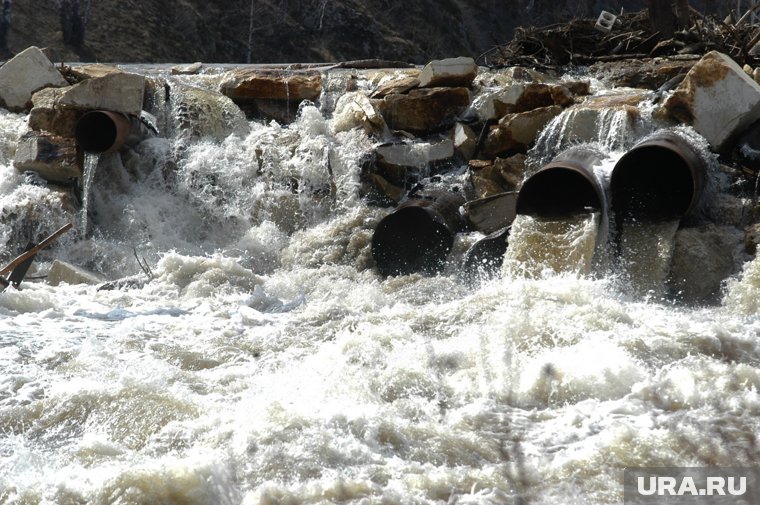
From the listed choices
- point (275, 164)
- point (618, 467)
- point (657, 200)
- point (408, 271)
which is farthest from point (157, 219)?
point (618, 467)

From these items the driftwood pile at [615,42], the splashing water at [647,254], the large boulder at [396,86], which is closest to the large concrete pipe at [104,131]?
the large boulder at [396,86]

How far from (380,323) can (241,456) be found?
2111 mm

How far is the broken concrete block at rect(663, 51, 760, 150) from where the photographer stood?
719cm

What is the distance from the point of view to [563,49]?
10945 mm

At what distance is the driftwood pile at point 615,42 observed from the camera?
9930mm

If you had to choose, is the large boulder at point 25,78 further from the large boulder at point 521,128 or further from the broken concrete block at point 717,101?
the broken concrete block at point 717,101

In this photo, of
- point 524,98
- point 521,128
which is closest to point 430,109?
point 524,98

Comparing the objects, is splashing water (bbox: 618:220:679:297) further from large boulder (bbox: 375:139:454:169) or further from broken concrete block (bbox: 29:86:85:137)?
broken concrete block (bbox: 29:86:85:137)

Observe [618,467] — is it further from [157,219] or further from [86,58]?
[86,58]

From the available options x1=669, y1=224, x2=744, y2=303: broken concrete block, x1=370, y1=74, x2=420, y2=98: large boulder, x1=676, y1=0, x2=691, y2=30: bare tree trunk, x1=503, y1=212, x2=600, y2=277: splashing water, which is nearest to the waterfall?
x1=370, y1=74, x2=420, y2=98: large boulder

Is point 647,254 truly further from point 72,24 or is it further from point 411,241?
point 72,24

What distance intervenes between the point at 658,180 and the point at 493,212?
1.42 metres

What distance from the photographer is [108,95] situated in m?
9.10

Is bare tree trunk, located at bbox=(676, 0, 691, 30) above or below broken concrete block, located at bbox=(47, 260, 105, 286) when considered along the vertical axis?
above
